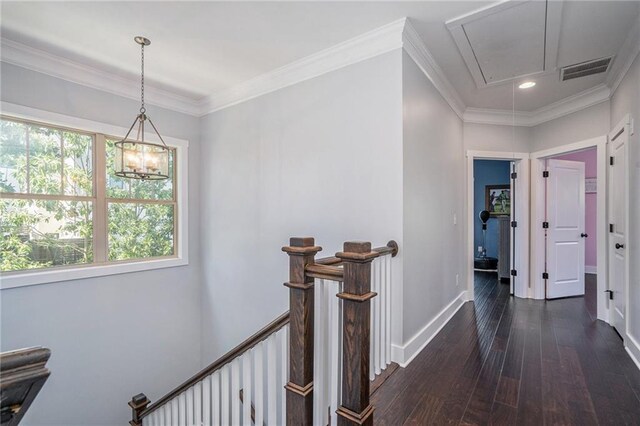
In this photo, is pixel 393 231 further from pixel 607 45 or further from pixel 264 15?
→ pixel 607 45

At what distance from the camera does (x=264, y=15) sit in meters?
2.33

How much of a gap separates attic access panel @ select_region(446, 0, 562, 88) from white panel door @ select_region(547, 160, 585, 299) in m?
1.94

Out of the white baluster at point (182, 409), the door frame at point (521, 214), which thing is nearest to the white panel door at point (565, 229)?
the door frame at point (521, 214)

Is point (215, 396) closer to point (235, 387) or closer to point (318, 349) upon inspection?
point (235, 387)

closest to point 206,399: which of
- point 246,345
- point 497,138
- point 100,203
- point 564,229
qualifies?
point 246,345

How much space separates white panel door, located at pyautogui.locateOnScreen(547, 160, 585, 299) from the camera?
434 centimetres

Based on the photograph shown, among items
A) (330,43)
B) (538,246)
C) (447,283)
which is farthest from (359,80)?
(538,246)

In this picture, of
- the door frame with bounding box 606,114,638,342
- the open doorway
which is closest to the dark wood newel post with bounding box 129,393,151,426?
the door frame with bounding box 606,114,638,342

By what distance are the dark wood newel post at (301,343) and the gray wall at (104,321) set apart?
2902mm

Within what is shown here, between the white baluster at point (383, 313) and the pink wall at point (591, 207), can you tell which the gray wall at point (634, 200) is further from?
the pink wall at point (591, 207)

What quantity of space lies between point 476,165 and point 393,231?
5.54 metres

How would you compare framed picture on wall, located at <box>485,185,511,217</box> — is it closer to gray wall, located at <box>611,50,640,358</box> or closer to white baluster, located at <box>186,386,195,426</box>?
gray wall, located at <box>611,50,640,358</box>

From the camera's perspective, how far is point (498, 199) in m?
6.77

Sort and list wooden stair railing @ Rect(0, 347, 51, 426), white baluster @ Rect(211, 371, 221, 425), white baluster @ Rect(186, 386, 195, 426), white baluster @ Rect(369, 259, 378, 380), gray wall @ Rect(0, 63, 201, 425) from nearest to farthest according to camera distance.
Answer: wooden stair railing @ Rect(0, 347, 51, 426) < white baluster @ Rect(211, 371, 221, 425) < white baluster @ Rect(369, 259, 378, 380) < white baluster @ Rect(186, 386, 195, 426) < gray wall @ Rect(0, 63, 201, 425)
